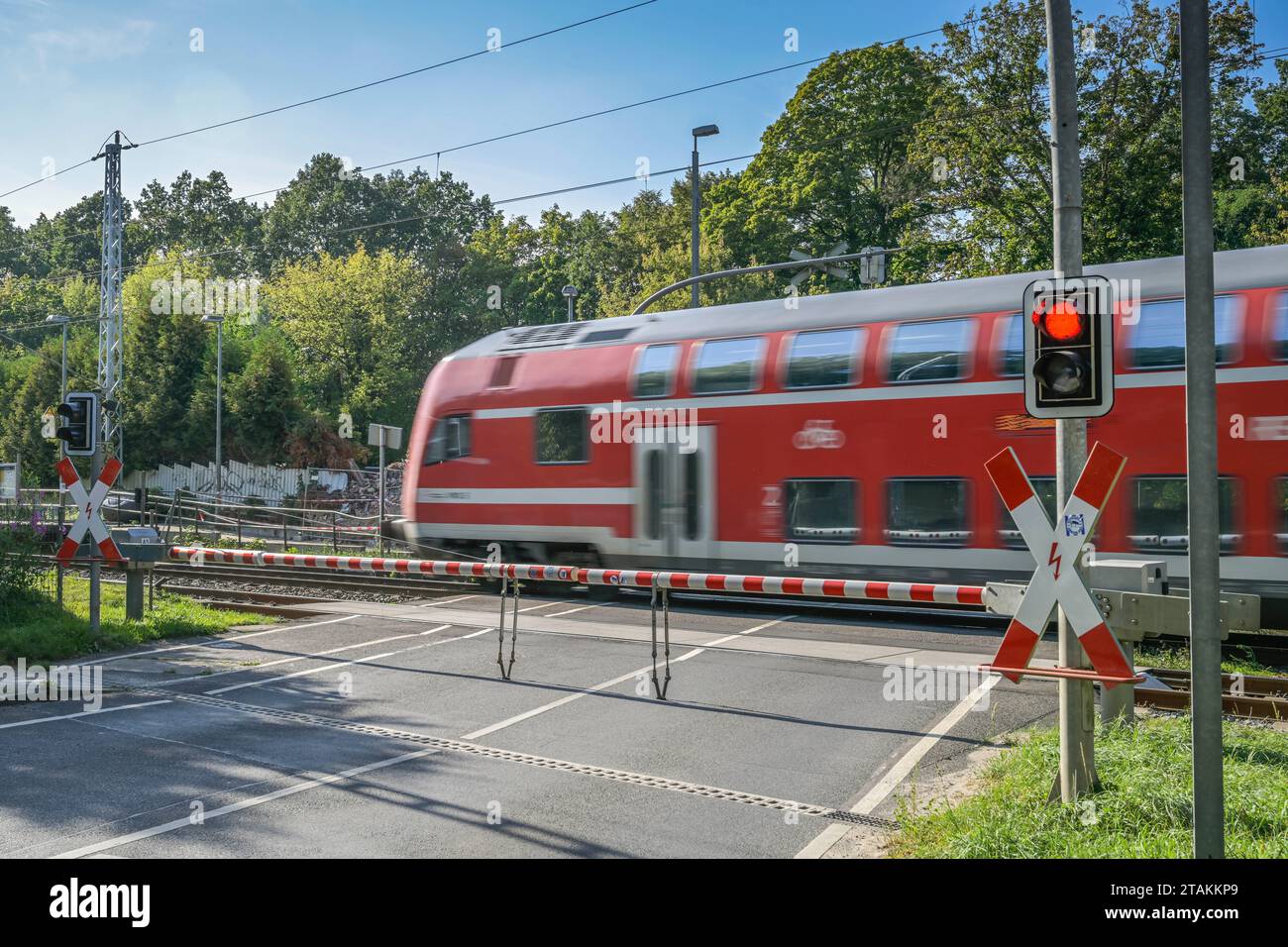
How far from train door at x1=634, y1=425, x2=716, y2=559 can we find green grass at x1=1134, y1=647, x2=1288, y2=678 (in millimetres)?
6646

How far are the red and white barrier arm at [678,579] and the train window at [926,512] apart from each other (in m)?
2.92

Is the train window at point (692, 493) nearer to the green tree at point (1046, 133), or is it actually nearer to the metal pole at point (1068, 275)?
the metal pole at point (1068, 275)

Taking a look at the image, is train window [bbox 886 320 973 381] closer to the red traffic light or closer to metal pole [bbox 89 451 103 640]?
the red traffic light

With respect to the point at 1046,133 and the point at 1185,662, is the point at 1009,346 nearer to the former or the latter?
the point at 1185,662

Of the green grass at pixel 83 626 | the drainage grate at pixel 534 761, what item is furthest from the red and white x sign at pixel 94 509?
the drainage grate at pixel 534 761

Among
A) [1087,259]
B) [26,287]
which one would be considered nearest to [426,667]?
[1087,259]

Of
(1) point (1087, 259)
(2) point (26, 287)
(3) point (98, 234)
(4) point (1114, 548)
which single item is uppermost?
(3) point (98, 234)

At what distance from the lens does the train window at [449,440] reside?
767 inches

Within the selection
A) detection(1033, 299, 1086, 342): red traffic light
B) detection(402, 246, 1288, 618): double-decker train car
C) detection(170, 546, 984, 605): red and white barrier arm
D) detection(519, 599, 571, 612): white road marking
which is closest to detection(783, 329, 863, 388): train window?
detection(402, 246, 1288, 618): double-decker train car

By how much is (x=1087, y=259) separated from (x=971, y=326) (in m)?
14.4

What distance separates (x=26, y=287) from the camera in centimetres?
9056

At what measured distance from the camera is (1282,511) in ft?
40.1

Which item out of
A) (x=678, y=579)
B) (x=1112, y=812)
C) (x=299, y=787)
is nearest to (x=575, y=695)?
(x=678, y=579)
